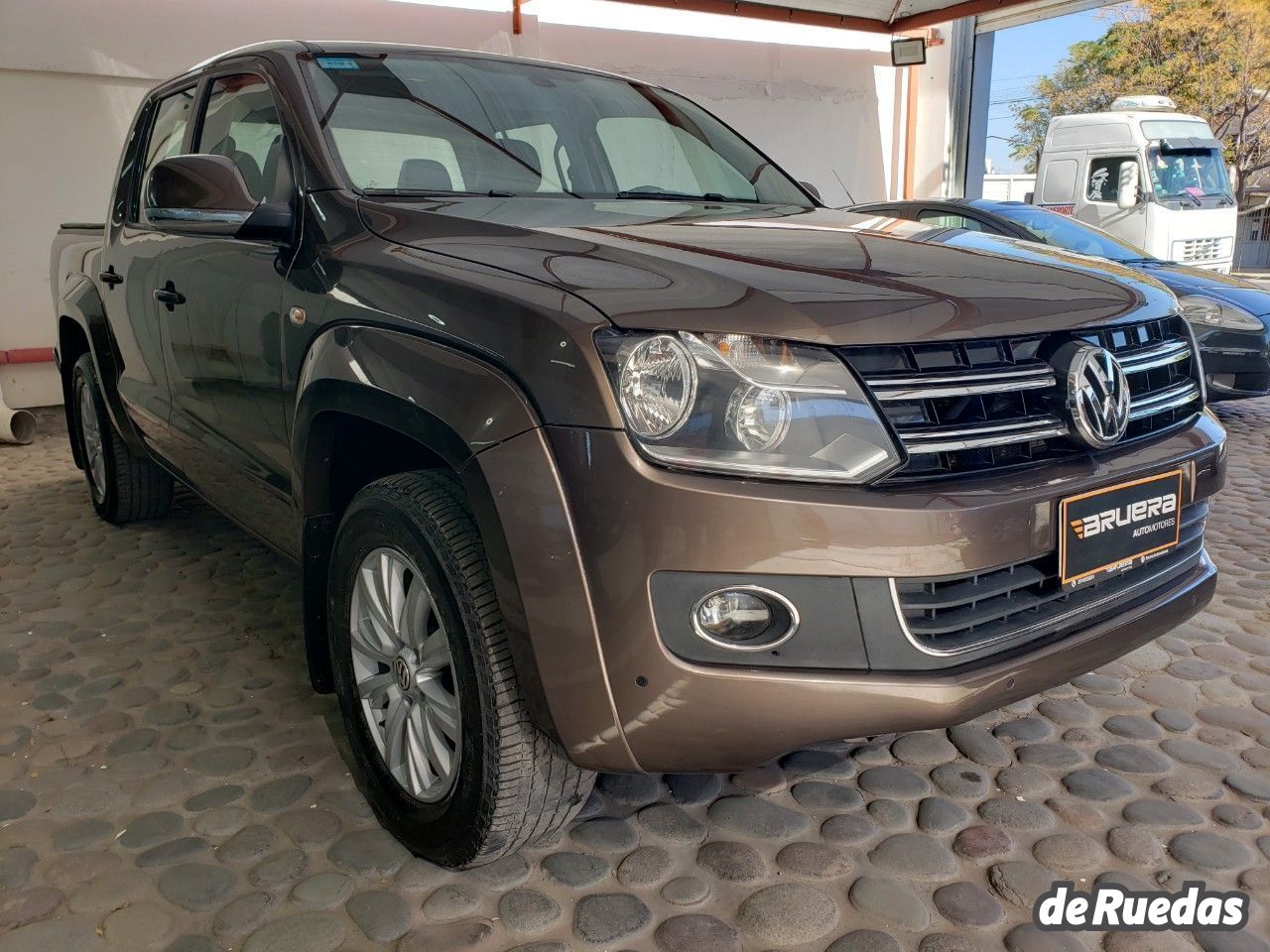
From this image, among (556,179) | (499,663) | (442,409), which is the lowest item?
(499,663)

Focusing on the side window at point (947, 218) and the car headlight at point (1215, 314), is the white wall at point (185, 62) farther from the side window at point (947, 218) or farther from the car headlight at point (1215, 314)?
the car headlight at point (1215, 314)

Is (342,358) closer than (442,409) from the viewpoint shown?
No

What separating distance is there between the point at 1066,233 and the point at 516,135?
15.8ft

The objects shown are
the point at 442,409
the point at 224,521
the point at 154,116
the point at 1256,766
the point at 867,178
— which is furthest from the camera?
the point at 867,178

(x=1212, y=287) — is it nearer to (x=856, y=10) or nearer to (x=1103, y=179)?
(x=856, y=10)

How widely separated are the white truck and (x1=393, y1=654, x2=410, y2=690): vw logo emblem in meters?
10.6

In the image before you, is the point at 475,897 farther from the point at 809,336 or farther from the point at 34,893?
the point at 809,336

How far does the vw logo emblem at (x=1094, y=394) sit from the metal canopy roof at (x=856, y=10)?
787 cm

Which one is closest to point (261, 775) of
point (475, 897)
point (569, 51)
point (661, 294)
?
point (475, 897)

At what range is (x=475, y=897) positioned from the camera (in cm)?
184

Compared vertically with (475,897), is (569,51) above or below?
above

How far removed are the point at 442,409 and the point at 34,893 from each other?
1188 mm

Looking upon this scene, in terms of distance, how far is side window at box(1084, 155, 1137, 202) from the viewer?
426 inches

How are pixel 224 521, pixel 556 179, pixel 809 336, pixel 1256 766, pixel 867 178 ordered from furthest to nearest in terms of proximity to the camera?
pixel 867 178 < pixel 224 521 < pixel 556 179 < pixel 1256 766 < pixel 809 336
